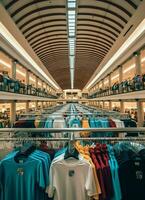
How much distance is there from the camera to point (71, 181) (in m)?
2.43

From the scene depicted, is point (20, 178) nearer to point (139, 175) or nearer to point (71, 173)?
point (71, 173)

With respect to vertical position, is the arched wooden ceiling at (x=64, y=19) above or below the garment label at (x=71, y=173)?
above

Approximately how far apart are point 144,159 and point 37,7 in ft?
28.5

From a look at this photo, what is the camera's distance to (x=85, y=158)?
2.51 meters

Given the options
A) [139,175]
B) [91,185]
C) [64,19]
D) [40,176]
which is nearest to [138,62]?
[64,19]

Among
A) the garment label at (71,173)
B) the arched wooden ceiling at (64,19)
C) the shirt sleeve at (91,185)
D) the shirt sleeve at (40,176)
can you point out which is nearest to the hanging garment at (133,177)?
the shirt sleeve at (91,185)

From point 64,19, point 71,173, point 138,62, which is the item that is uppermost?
point 64,19

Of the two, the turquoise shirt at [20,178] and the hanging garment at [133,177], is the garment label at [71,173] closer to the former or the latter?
the turquoise shirt at [20,178]

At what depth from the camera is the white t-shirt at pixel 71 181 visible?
7.82 feet

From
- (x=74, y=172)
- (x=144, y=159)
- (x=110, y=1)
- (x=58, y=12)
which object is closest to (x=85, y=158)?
(x=74, y=172)

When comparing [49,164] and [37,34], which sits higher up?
[37,34]

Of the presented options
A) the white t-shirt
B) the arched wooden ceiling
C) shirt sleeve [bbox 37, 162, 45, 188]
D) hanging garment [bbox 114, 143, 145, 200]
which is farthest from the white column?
shirt sleeve [bbox 37, 162, 45, 188]

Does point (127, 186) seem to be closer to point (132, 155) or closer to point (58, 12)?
point (132, 155)

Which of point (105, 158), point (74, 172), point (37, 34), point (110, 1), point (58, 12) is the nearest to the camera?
point (74, 172)
